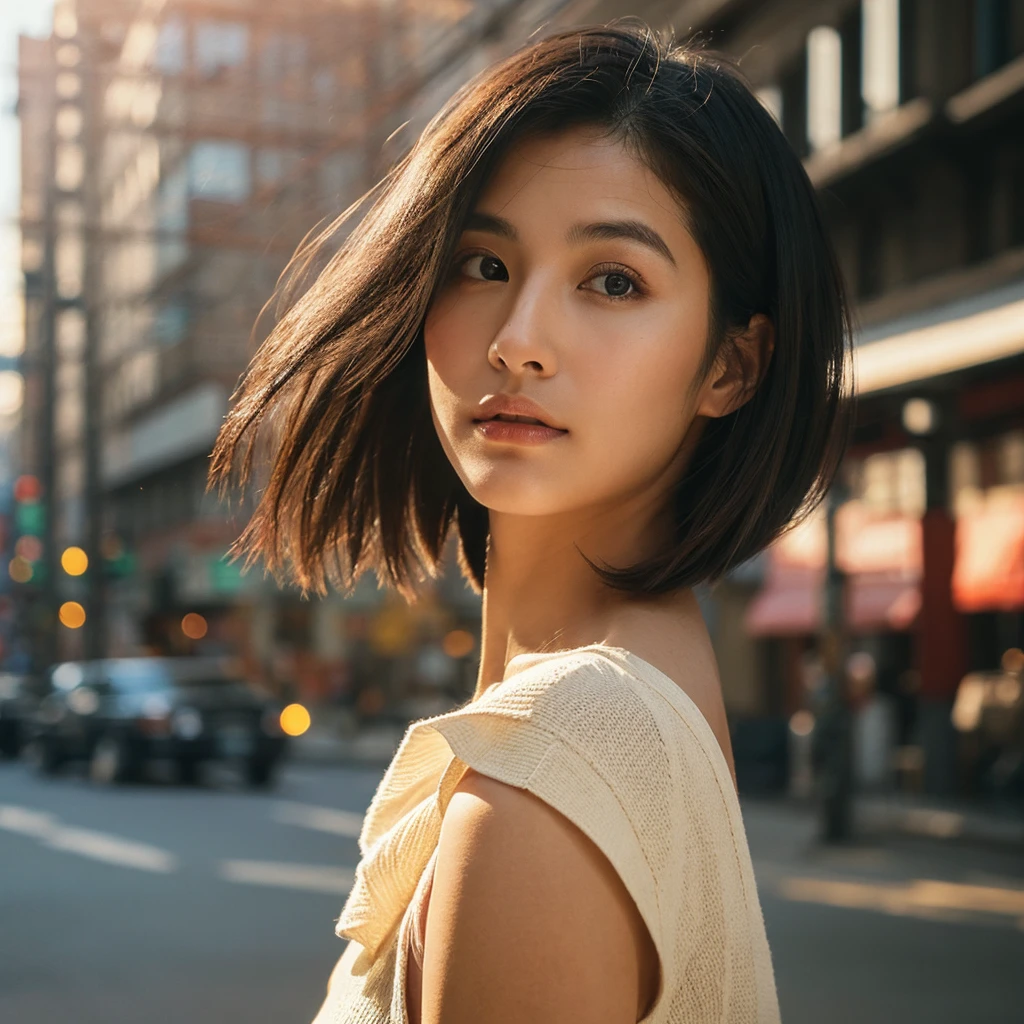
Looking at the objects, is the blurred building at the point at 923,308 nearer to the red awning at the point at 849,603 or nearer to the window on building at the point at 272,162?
the red awning at the point at 849,603

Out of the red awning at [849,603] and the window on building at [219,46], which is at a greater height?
the window on building at [219,46]

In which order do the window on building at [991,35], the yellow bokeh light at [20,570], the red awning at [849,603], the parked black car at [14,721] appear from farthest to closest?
the yellow bokeh light at [20,570], the parked black car at [14,721], the red awning at [849,603], the window on building at [991,35]

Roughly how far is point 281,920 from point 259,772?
11010mm

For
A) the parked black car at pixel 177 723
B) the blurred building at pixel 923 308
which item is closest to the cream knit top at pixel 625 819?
the blurred building at pixel 923 308

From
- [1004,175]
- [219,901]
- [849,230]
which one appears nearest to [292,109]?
[849,230]

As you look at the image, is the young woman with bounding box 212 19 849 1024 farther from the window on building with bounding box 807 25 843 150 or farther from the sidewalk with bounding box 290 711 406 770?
the sidewalk with bounding box 290 711 406 770

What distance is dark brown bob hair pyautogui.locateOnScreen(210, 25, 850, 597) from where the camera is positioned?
1.42 meters

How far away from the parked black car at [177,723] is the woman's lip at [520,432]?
1944cm

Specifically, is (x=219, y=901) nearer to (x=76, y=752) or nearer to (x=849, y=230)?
(x=76, y=752)

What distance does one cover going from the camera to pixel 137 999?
303 inches

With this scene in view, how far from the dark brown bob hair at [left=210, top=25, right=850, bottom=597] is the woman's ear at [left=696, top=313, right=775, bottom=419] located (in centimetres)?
1

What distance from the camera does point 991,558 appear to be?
19.5 m

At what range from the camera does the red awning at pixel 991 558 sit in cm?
1906

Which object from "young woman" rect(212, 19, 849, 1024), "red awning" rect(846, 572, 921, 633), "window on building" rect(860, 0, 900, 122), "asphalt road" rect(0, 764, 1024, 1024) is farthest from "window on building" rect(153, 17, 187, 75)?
"young woman" rect(212, 19, 849, 1024)
